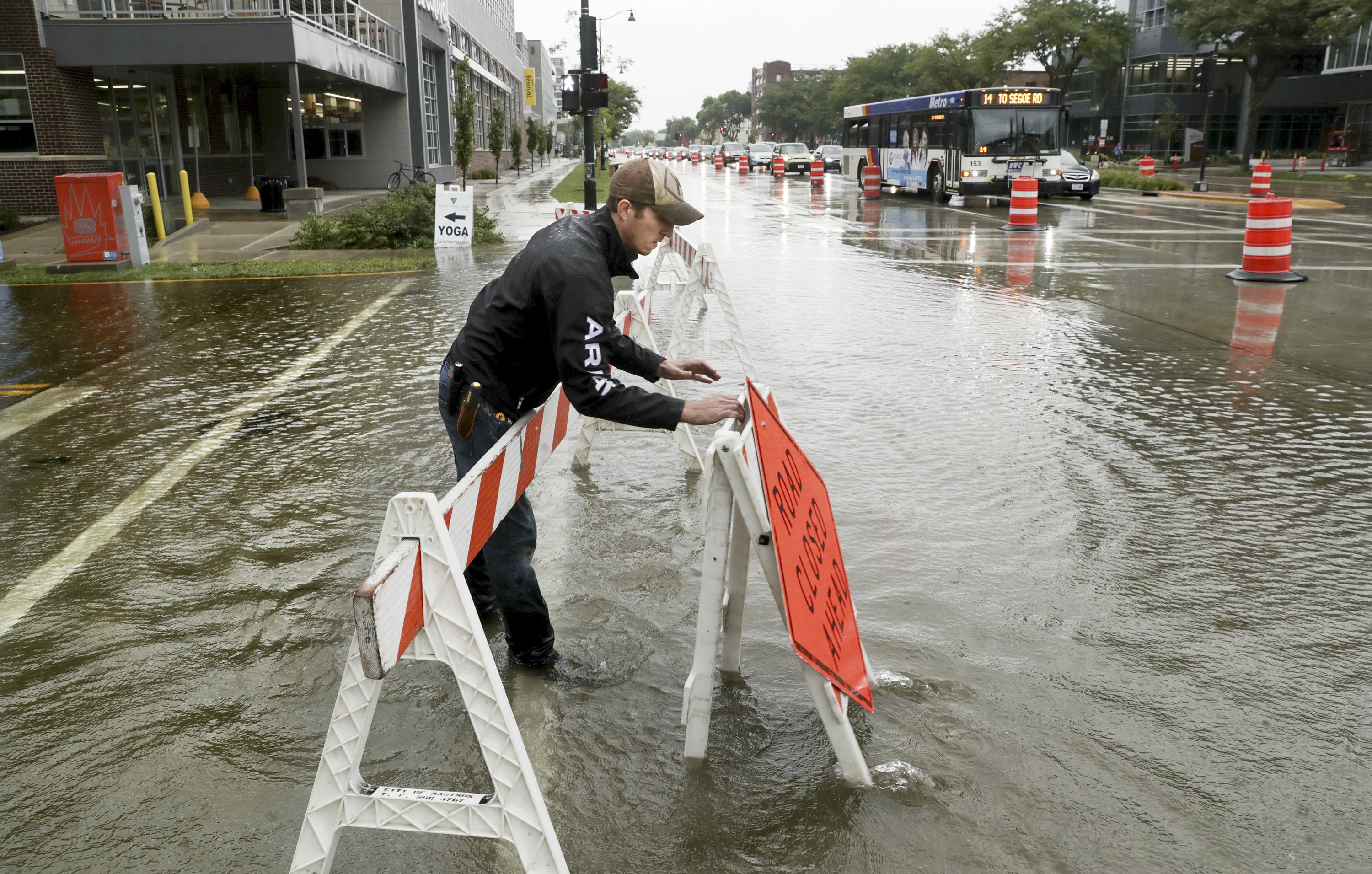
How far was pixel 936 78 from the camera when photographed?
78.7 meters

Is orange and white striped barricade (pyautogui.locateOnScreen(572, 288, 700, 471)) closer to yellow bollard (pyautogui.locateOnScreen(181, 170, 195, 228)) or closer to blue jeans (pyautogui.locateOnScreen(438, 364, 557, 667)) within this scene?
blue jeans (pyautogui.locateOnScreen(438, 364, 557, 667))

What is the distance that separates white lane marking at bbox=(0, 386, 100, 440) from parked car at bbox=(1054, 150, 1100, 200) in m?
27.3

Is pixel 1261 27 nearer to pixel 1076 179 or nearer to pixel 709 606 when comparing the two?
pixel 1076 179

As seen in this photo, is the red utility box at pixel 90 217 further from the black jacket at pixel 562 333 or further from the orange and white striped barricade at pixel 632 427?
the black jacket at pixel 562 333

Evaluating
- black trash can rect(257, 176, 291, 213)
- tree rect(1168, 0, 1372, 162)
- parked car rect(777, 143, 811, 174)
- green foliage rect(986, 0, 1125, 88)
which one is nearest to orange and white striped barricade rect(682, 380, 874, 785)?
black trash can rect(257, 176, 291, 213)

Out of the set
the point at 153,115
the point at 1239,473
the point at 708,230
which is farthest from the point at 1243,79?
the point at 1239,473

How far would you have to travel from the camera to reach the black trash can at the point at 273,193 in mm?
25016

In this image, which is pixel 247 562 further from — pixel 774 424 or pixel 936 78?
pixel 936 78

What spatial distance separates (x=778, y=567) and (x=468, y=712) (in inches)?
37.1

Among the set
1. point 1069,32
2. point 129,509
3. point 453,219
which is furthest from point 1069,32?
point 129,509

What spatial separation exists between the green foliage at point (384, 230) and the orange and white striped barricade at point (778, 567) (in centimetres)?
1620

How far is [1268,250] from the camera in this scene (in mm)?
13508

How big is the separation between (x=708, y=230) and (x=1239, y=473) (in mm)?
16855

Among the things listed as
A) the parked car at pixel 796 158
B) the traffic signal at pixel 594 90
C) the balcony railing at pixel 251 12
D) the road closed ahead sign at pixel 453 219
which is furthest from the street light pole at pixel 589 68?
the parked car at pixel 796 158
